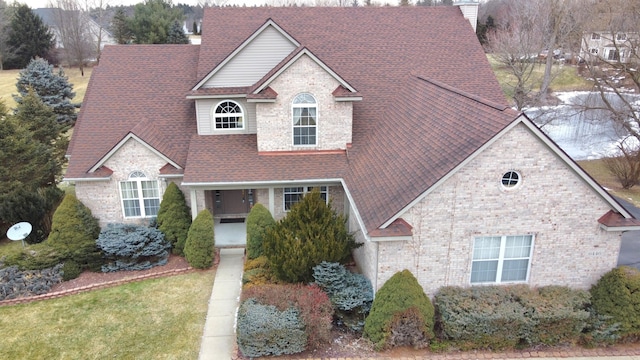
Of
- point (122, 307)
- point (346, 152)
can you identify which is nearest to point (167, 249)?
point (122, 307)

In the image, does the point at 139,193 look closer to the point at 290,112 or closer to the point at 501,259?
the point at 290,112

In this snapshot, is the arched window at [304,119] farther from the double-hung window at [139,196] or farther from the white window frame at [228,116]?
the double-hung window at [139,196]

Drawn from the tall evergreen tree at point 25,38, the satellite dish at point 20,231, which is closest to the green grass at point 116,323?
the satellite dish at point 20,231

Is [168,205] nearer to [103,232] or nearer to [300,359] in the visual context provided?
[103,232]

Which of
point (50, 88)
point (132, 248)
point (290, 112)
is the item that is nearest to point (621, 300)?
point (290, 112)

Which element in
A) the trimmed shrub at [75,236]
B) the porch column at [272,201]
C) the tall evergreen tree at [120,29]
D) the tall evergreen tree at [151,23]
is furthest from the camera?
the tall evergreen tree at [120,29]

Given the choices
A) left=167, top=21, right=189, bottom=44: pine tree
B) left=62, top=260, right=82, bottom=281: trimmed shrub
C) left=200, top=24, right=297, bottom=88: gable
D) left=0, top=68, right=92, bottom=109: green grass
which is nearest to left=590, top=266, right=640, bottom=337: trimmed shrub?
left=200, top=24, right=297, bottom=88: gable
